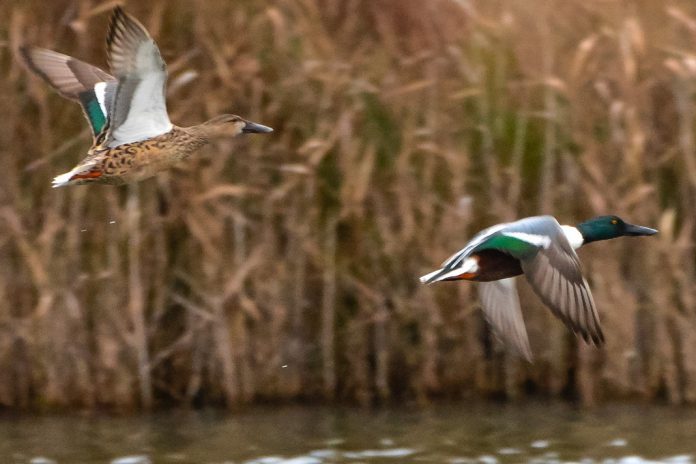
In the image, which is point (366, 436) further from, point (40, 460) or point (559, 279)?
point (559, 279)

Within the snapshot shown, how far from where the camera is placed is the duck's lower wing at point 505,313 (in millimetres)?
6316

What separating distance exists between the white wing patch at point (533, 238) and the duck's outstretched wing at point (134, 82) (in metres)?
1.39

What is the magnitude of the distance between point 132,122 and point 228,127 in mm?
477

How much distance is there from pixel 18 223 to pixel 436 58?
223cm

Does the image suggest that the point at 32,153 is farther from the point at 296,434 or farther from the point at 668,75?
the point at 668,75

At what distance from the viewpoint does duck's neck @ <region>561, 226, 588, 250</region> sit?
6.38 metres

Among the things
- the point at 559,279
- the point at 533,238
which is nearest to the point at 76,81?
the point at 533,238

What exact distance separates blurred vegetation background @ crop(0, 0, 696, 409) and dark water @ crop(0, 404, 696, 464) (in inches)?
4.1

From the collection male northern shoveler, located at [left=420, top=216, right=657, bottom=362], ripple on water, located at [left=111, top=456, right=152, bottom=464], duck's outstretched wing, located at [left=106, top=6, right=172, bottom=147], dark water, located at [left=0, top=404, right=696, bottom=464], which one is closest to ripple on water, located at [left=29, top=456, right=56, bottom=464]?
dark water, located at [left=0, top=404, right=696, bottom=464]

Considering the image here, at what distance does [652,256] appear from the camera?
24.6 ft

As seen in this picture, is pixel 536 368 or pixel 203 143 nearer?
pixel 203 143

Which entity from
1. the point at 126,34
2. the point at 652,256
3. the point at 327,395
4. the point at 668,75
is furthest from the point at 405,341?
the point at 126,34

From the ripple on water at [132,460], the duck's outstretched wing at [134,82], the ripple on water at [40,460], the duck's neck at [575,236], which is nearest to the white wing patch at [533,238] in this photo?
the duck's neck at [575,236]

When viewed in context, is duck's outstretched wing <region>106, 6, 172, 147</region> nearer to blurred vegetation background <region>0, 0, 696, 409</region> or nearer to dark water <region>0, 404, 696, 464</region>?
blurred vegetation background <region>0, 0, 696, 409</region>
